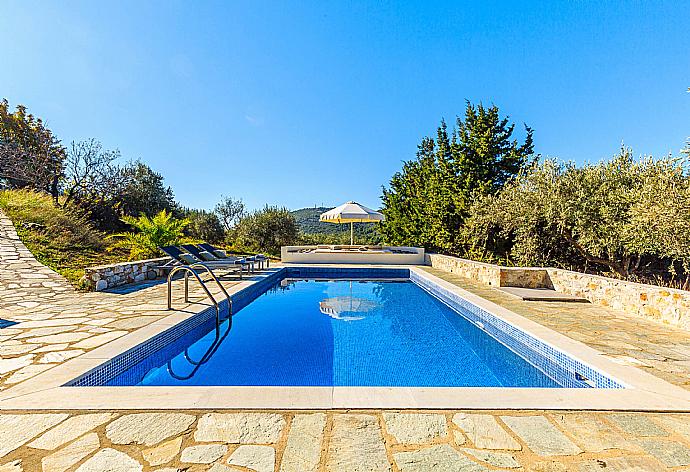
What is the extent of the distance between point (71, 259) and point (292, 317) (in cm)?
695

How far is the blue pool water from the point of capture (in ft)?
12.6

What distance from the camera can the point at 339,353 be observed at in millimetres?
4766

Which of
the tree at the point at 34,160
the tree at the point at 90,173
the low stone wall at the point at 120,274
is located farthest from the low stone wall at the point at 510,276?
the tree at the point at 34,160

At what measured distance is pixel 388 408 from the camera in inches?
100

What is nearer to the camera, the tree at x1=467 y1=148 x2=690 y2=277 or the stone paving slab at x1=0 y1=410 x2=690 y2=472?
the stone paving slab at x1=0 y1=410 x2=690 y2=472

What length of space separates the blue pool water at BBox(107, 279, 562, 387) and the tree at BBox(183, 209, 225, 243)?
13450 millimetres

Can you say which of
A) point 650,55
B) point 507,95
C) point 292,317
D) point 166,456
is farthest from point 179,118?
point 650,55

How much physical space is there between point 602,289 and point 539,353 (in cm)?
333

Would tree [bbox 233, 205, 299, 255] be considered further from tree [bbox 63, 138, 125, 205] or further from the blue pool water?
the blue pool water

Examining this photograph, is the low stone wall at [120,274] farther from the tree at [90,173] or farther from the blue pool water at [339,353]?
the tree at [90,173]

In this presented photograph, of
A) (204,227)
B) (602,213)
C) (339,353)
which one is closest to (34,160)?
(204,227)

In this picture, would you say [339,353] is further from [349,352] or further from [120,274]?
[120,274]

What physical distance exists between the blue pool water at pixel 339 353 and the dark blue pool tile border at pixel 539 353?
0.37 feet

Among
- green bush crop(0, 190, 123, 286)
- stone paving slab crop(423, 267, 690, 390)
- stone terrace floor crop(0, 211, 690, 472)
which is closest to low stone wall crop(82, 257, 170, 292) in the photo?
green bush crop(0, 190, 123, 286)
